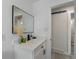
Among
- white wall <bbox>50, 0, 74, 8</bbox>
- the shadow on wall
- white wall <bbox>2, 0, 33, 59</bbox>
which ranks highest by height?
white wall <bbox>50, 0, 74, 8</bbox>

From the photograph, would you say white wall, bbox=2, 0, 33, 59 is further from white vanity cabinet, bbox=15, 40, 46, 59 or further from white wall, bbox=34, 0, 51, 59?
white wall, bbox=34, 0, 51, 59

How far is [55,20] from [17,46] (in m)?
2.87

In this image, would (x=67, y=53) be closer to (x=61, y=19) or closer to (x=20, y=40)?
(x=61, y=19)

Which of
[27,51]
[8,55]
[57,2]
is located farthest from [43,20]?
[8,55]

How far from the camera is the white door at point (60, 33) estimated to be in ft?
12.6

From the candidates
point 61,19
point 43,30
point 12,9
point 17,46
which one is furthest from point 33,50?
point 61,19

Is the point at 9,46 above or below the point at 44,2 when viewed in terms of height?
below

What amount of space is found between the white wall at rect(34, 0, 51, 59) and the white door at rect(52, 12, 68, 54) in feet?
4.36

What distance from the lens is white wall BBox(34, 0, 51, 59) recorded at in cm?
278

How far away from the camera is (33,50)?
147 cm

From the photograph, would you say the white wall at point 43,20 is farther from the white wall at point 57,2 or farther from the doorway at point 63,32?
the doorway at point 63,32

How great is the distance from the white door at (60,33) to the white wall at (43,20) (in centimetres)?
133

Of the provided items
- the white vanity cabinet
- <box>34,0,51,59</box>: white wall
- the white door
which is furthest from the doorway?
the white vanity cabinet

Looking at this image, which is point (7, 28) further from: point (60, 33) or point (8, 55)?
point (60, 33)
